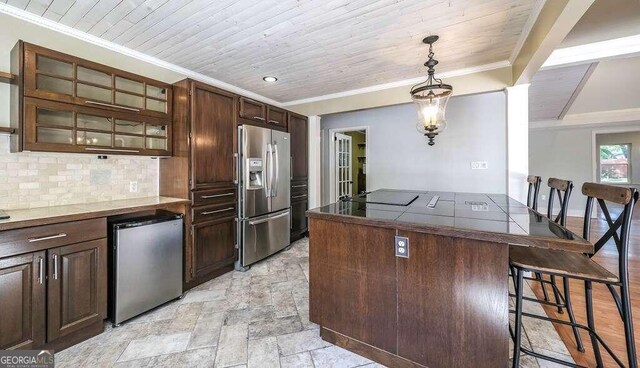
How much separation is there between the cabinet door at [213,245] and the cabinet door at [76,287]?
78cm

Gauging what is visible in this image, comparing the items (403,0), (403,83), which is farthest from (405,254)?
(403,83)

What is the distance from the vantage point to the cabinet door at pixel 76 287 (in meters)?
1.67

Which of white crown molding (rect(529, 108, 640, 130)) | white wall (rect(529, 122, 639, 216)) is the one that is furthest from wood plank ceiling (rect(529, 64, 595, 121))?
white wall (rect(529, 122, 639, 216))

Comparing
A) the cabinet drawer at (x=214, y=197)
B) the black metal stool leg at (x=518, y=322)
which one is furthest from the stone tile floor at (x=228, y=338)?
the cabinet drawer at (x=214, y=197)

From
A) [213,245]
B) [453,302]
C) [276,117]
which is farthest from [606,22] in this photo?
[213,245]

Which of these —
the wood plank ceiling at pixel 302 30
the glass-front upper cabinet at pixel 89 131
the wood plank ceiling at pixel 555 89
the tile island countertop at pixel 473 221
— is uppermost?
the wood plank ceiling at pixel 555 89

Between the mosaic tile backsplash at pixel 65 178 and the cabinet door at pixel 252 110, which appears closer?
the mosaic tile backsplash at pixel 65 178

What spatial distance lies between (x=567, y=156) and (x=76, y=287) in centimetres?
899

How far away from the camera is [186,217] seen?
2535 mm

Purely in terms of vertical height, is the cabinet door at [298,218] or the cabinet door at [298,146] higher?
the cabinet door at [298,146]

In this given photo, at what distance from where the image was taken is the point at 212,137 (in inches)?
109

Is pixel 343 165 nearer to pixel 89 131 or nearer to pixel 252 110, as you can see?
pixel 252 110

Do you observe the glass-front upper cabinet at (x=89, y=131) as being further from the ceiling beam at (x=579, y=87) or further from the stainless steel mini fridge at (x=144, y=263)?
the ceiling beam at (x=579, y=87)

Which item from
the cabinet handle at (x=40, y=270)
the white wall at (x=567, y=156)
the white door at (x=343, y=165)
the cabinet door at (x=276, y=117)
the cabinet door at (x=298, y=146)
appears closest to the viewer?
the cabinet handle at (x=40, y=270)
